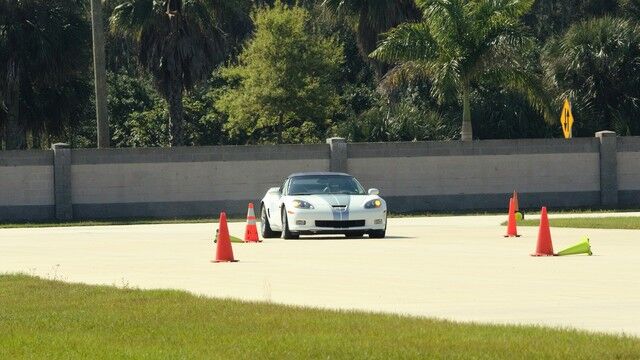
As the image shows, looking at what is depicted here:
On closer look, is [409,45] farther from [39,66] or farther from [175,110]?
[39,66]

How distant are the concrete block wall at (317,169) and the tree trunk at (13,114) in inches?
210

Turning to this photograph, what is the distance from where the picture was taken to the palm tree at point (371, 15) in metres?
54.0

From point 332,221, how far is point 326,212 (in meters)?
0.21

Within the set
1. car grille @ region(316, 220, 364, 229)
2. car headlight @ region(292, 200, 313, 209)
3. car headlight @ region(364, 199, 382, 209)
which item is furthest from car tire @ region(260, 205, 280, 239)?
car headlight @ region(364, 199, 382, 209)

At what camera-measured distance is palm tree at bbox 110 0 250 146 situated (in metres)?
49.6

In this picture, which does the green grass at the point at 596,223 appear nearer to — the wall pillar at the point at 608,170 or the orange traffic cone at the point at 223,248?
the wall pillar at the point at 608,170

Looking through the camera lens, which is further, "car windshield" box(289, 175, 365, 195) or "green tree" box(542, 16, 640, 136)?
"green tree" box(542, 16, 640, 136)

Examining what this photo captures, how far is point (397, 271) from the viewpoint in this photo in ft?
65.0

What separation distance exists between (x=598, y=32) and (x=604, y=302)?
37.9m

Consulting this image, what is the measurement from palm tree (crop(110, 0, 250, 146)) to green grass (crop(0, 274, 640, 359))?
34.5 metres

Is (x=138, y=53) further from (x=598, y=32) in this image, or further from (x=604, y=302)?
(x=604, y=302)

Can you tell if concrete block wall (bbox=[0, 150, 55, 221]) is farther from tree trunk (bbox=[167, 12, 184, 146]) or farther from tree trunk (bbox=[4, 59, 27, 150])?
tree trunk (bbox=[167, 12, 184, 146])

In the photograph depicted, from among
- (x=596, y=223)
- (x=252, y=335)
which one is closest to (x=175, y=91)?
(x=596, y=223)

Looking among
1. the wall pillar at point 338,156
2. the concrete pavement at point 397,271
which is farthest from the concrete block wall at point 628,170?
the concrete pavement at point 397,271
